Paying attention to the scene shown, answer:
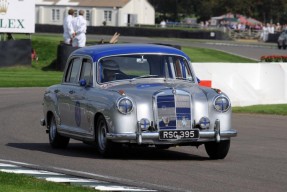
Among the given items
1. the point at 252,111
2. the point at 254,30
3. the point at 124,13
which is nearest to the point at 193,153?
the point at 252,111

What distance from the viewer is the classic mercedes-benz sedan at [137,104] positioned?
1256 cm

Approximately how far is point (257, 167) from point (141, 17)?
112 m

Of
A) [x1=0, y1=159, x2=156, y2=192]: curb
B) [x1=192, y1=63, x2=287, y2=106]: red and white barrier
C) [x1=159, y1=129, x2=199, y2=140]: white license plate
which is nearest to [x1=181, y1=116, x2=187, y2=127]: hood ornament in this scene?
[x1=159, y1=129, x2=199, y2=140]: white license plate

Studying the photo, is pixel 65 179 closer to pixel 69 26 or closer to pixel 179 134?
pixel 179 134

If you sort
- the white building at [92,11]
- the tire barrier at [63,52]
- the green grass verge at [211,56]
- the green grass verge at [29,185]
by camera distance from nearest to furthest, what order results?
the green grass verge at [29,185] < the tire barrier at [63,52] < the green grass verge at [211,56] < the white building at [92,11]

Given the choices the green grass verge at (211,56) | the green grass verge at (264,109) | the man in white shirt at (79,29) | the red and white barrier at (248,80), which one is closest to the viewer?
the green grass verge at (264,109)

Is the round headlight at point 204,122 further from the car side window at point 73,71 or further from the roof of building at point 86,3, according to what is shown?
the roof of building at point 86,3

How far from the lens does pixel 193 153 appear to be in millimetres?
13953

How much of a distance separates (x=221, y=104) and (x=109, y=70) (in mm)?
1743

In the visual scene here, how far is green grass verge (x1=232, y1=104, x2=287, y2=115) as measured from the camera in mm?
22166

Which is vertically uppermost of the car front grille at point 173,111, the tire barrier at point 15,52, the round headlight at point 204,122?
the car front grille at point 173,111

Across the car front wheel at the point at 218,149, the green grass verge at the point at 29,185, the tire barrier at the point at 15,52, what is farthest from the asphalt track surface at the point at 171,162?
the tire barrier at the point at 15,52

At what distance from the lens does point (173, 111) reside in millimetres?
12609

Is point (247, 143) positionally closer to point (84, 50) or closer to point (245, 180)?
point (84, 50)
